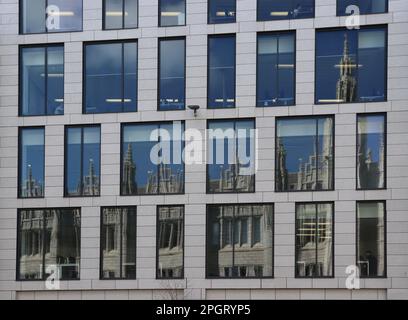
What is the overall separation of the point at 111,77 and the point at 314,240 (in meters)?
11.2

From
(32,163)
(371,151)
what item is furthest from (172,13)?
(371,151)

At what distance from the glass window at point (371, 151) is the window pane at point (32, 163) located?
13.7 meters

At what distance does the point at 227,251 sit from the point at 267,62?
8.16m

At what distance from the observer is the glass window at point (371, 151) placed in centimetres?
2680

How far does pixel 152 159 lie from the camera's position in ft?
91.9

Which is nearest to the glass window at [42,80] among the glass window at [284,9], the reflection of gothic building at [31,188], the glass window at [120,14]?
the glass window at [120,14]

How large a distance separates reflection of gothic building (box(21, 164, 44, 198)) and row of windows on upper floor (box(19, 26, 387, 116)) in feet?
9.35

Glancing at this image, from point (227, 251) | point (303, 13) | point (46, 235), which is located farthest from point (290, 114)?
point (46, 235)

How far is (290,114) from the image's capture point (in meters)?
27.5

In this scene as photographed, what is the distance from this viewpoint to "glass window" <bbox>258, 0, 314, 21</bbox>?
2781 cm

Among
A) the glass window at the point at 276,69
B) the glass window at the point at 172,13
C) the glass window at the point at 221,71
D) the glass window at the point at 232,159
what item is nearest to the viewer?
the glass window at the point at 232,159

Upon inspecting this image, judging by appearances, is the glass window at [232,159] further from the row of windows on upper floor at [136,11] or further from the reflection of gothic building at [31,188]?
the reflection of gothic building at [31,188]

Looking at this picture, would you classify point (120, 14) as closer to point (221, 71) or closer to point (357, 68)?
point (221, 71)

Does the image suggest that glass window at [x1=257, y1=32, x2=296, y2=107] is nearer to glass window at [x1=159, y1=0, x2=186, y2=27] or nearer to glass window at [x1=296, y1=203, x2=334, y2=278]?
glass window at [x1=159, y1=0, x2=186, y2=27]
